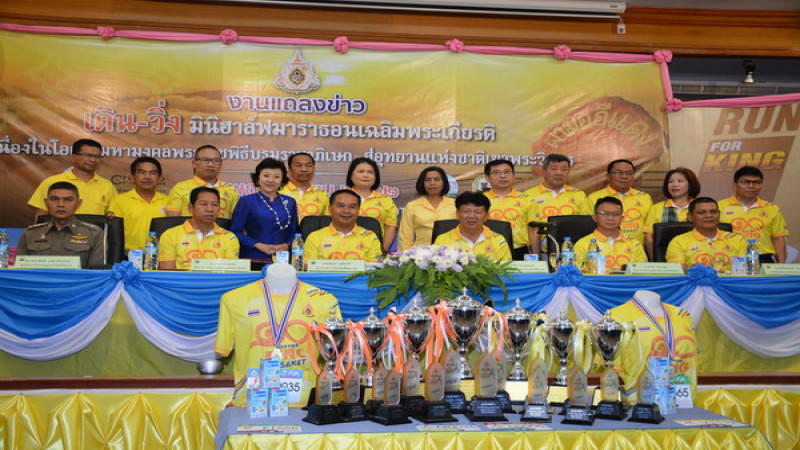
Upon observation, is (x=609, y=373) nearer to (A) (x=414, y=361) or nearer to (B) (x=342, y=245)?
(A) (x=414, y=361)

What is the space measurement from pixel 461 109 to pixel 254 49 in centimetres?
203

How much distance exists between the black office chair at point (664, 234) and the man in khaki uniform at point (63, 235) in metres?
3.76

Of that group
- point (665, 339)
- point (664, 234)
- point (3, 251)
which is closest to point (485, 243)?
point (664, 234)

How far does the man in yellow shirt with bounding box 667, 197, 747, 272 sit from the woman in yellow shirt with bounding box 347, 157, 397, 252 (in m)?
2.07

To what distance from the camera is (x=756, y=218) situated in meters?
6.11

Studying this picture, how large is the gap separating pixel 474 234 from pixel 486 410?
256 cm

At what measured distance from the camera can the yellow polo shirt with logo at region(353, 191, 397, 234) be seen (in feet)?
19.7

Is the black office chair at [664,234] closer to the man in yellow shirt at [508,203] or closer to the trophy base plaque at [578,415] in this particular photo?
the man in yellow shirt at [508,203]

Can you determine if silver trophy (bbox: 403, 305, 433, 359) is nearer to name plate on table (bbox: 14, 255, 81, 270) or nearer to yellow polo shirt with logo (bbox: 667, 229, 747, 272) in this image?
name plate on table (bbox: 14, 255, 81, 270)

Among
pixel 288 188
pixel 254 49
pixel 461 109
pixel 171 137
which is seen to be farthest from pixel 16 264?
pixel 461 109

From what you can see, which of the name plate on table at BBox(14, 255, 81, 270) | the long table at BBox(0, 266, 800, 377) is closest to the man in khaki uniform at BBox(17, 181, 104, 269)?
the name plate on table at BBox(14, 255, 81, 270)

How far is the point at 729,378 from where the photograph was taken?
370cm

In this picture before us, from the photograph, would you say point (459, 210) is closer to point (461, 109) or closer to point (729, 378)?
point (729, 378)

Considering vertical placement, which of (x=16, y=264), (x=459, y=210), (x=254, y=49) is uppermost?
(x=254, y=49)
